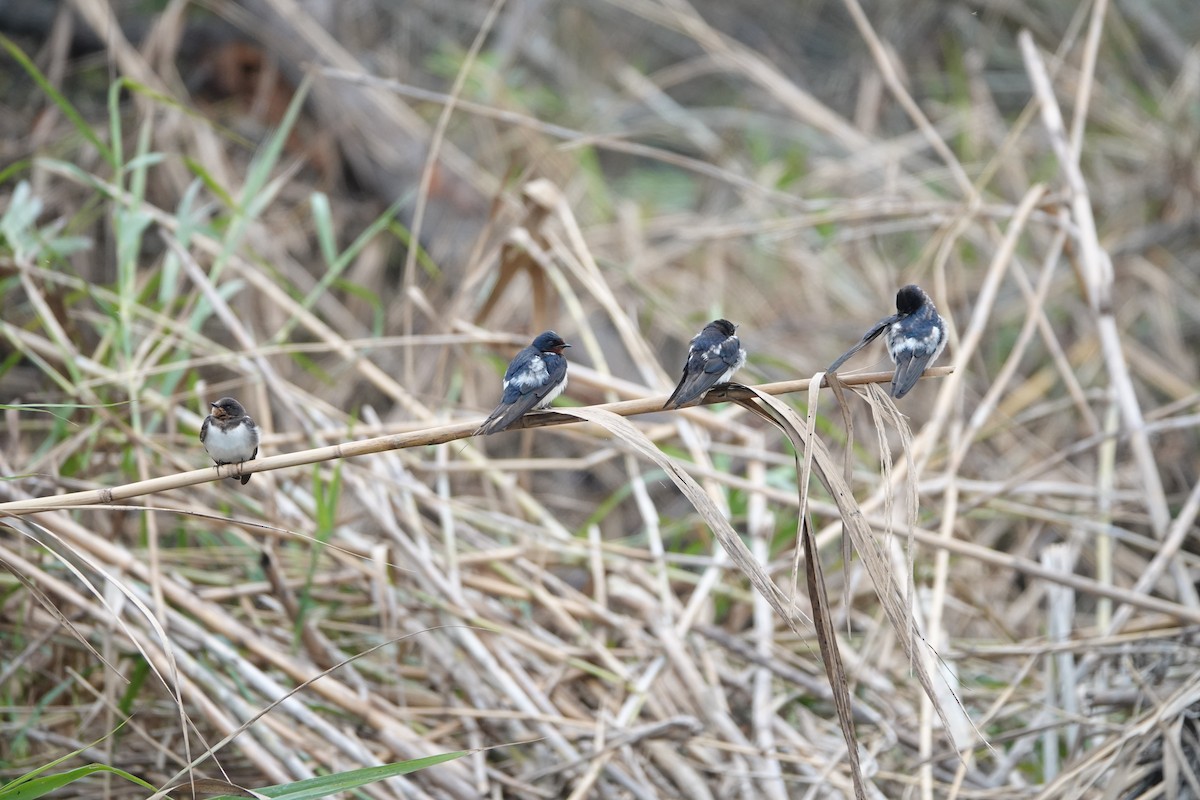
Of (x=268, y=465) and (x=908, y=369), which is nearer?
(x=268, y=465)

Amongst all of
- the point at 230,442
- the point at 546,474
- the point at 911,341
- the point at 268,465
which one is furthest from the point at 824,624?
the point at 546,474

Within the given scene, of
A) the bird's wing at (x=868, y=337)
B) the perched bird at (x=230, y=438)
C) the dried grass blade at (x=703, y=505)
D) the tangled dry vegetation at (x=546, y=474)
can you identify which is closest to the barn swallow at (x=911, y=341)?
the bird's wing at (x=868, y=337)

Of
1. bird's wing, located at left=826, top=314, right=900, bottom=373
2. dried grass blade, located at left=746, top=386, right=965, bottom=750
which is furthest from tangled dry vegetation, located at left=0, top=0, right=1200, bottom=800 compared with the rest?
bird's wing, located at left=826, top=314, right=900, bottom=373

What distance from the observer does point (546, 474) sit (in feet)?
20.1

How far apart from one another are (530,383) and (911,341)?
2.84 ft

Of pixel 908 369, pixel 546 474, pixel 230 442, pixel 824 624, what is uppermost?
pixel 908 369

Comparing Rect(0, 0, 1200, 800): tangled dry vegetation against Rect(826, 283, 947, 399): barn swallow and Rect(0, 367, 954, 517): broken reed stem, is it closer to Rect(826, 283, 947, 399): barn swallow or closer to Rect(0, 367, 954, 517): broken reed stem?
Rect(0, 367, 954, 517): broken reed stem

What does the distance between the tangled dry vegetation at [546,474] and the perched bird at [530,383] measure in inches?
3.7

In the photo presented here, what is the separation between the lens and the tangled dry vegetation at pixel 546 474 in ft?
9.07

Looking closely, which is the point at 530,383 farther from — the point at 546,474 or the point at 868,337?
the point at 546,474

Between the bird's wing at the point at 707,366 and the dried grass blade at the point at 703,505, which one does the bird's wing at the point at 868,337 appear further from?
the dried grass blade at the point at 703,505

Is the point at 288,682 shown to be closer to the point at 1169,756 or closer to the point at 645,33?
the point at 1169,756

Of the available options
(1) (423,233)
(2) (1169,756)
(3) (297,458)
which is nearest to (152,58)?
(1) (423,233)

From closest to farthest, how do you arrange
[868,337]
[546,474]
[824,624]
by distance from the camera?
[824,624] < [868,337] < [546,474]
